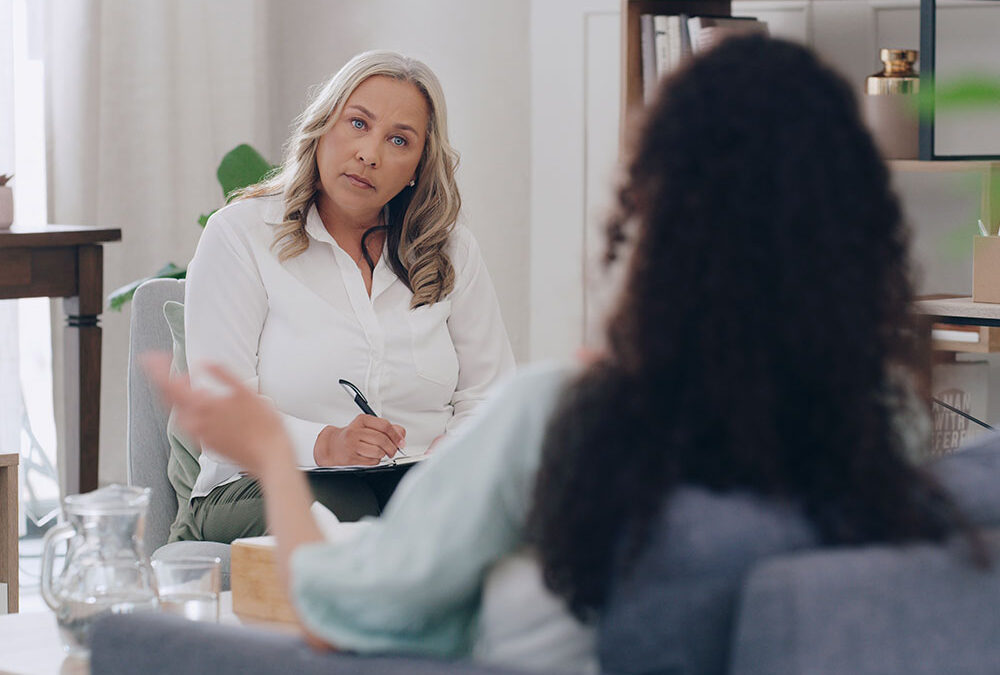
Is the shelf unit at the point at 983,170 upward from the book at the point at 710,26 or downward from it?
downward

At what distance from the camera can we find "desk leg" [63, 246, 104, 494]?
113 inches

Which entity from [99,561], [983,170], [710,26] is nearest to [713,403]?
[99,561]

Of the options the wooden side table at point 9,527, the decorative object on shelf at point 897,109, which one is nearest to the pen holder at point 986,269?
the decorative object on shelf at point 897,109

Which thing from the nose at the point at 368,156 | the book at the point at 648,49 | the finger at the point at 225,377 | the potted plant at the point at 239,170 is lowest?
the finger at the point at 225,377

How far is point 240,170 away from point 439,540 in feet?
7.23

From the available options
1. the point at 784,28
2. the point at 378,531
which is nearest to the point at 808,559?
the point at 378,531

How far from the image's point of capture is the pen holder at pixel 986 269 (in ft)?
8.16

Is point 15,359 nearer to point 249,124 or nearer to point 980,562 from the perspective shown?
point 249,124

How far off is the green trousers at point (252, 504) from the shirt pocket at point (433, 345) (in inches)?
8.2

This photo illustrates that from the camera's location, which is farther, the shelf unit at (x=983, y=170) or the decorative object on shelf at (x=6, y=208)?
the decorative object on shelf at (x=6, y=208)

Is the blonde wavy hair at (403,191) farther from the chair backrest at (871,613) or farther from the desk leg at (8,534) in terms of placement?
the chair backrest at (871,613)

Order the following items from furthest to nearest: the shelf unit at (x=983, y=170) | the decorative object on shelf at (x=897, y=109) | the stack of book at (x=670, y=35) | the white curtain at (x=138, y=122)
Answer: the white curtain at (x=138, y=122) → the stack of book at (x=670, y=35) → the decorative object on shelf at (x=897, y=109) → the shelf unit at (x=983, y=170)

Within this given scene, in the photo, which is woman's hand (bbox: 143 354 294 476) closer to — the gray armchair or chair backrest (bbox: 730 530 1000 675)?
chair backrest (bbox: 730 530 1000 675)

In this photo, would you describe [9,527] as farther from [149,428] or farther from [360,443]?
[360,443]
